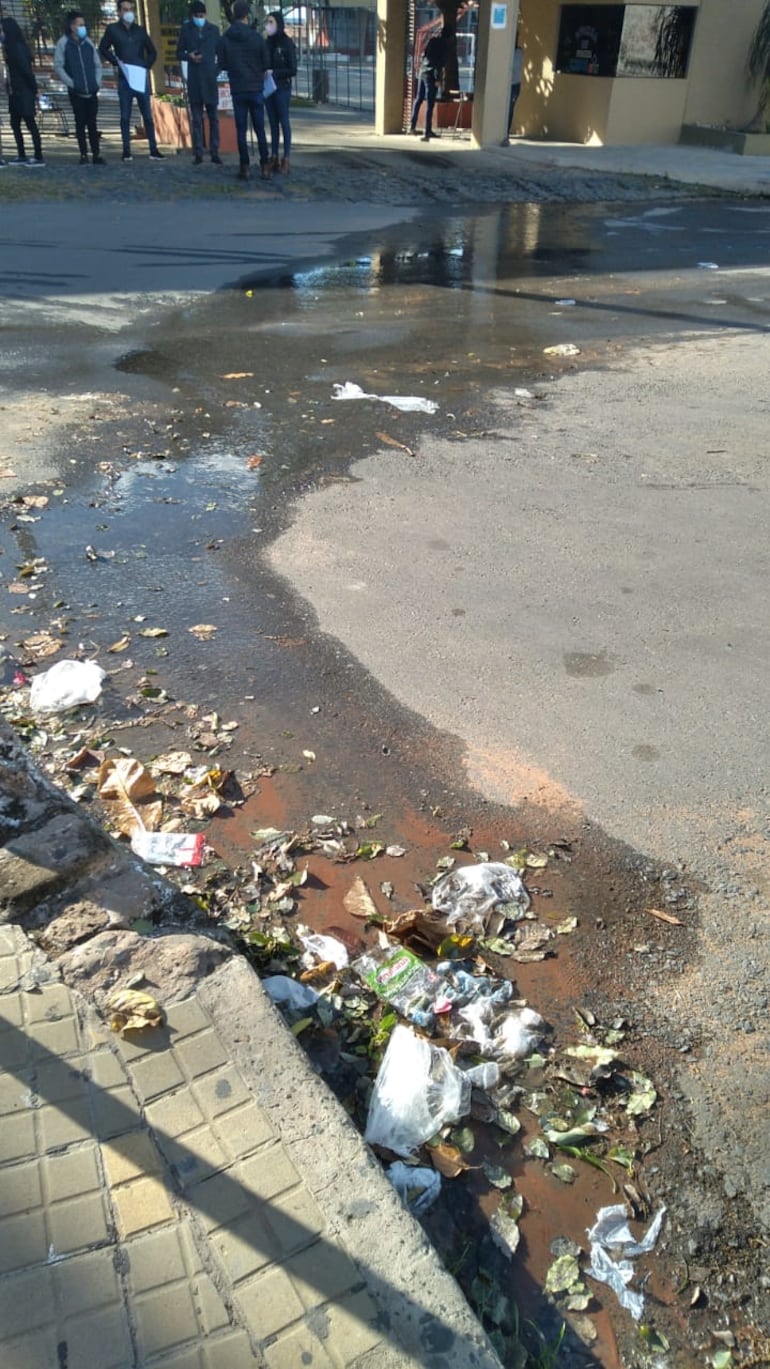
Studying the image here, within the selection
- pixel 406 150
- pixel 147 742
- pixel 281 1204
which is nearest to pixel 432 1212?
pixel 281 1204

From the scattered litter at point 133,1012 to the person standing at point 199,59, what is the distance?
17.9 metres

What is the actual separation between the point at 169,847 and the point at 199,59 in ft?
56.2

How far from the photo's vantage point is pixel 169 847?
3.54 m

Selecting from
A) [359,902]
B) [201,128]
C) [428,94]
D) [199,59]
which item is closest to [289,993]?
[359,902]

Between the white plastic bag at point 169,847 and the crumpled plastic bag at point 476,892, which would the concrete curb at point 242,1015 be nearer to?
the white plastic bag at point 169,847

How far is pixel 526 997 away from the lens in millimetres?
Result: 3037

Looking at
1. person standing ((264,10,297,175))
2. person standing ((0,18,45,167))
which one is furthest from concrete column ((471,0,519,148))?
person standing ((0,18,45,167))

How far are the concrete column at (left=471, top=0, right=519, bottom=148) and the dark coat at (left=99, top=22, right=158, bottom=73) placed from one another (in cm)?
756

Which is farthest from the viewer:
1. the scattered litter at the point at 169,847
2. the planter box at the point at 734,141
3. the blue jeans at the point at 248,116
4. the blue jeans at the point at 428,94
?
the planter box at the point at 734,141

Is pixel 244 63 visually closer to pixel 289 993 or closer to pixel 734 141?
pixel 734 141

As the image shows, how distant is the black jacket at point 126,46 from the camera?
1606 cm

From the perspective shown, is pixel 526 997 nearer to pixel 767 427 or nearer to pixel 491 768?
pixel 491 768

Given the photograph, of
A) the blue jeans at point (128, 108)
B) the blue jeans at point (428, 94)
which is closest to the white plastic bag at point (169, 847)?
the blue jeans at point (128, 108)

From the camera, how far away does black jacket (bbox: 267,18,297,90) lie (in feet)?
53.2
